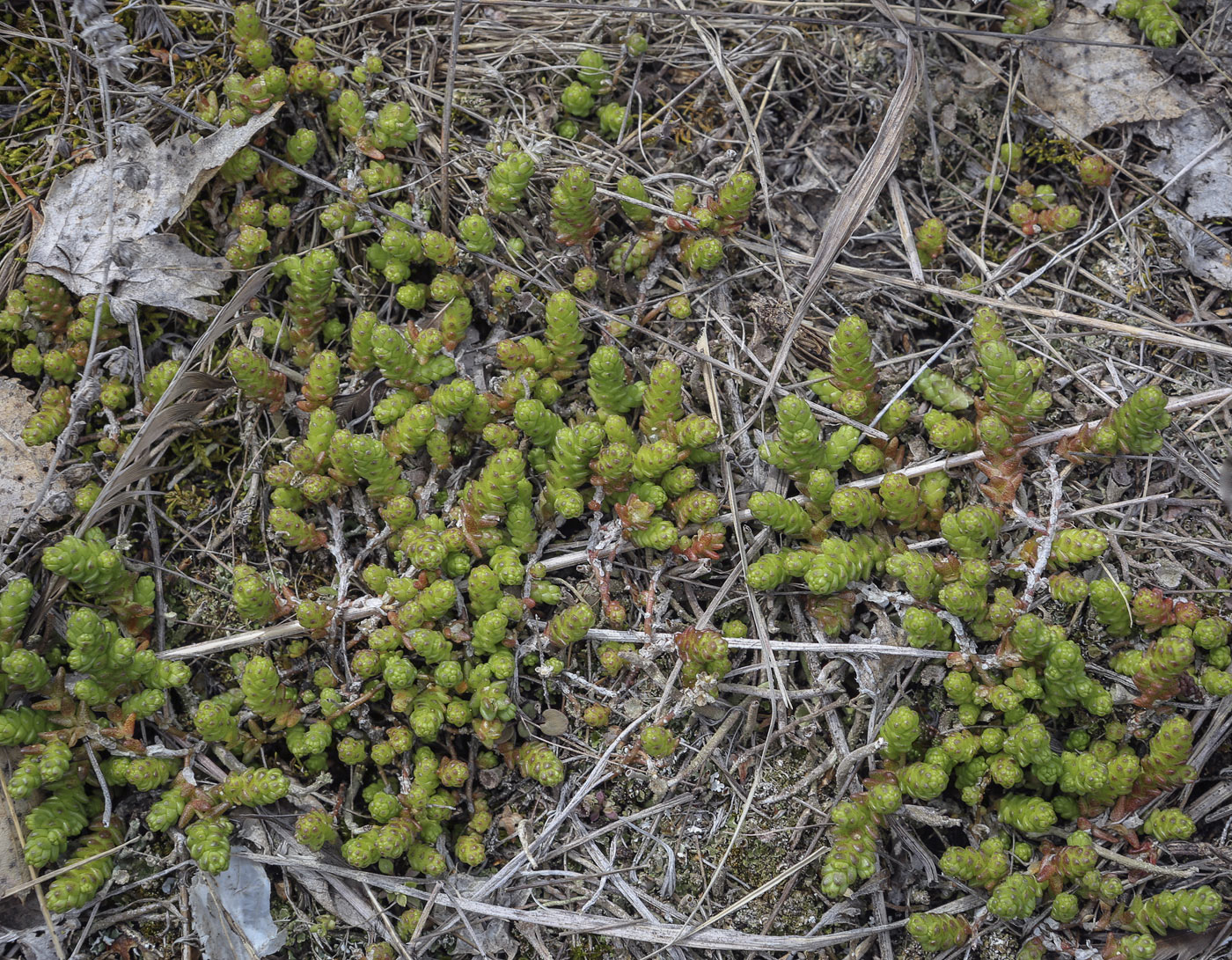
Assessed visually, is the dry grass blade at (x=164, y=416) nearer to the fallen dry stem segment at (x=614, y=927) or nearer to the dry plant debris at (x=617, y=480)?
the dry plant debris at (x=617, y=480)

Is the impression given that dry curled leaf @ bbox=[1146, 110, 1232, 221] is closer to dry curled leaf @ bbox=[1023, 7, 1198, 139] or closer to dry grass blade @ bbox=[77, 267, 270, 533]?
dry curled leaf @ bbox=[1023, 7, 1198, 139]

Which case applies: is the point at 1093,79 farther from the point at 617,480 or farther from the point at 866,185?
the point at 617,480

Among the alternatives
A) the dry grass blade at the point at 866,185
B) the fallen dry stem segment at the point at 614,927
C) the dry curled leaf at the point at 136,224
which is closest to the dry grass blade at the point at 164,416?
the dry curled leaf at the point at 136,224

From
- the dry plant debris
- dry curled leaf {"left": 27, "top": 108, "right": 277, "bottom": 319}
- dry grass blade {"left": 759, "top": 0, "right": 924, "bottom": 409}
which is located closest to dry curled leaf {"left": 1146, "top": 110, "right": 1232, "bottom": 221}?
the dry plant debris

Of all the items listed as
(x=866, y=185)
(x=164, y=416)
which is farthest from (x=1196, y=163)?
(x=164, y=416)

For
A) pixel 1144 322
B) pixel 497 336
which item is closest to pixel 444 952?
pixel 497 336

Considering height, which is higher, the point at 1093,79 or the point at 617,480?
the point at 1093,79

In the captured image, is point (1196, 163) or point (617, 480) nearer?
point (617, 480)
